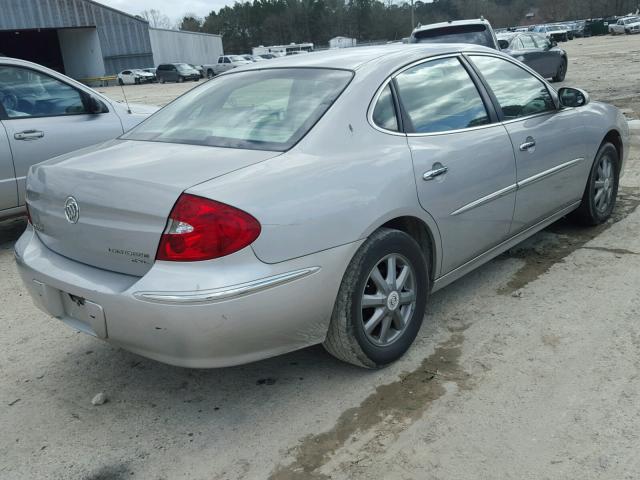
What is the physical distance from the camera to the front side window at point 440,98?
3.35 m

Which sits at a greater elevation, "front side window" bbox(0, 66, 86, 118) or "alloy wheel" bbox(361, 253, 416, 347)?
"front side window" bbox(0, 66, 86, 118)

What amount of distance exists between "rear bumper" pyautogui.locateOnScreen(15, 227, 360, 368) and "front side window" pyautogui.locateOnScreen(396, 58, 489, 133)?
98 cm

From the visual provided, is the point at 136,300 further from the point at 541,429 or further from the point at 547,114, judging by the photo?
the point at 547,114

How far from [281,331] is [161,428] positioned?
2.40ft

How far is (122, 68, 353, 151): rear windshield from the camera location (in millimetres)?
2998

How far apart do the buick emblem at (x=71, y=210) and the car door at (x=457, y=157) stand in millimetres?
1617

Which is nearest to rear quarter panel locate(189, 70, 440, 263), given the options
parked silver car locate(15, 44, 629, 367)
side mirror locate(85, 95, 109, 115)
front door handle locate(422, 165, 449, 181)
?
parked silver car locate(15, 44, 629, 367)

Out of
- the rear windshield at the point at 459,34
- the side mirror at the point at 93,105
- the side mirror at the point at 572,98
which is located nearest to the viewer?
the side mirror at the point at 572,98

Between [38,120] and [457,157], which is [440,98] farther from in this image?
[38,120]

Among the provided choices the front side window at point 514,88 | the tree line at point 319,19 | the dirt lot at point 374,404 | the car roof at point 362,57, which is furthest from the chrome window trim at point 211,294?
the tree line at point 319,19

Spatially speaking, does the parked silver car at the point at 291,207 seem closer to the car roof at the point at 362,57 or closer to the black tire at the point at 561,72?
the car roof at the point at 362,57

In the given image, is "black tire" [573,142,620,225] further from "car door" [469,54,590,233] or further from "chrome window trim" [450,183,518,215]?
"chrome window trim" [450,183,518,215]

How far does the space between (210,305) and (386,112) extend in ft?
4.66

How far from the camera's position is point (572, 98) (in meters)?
4.54
